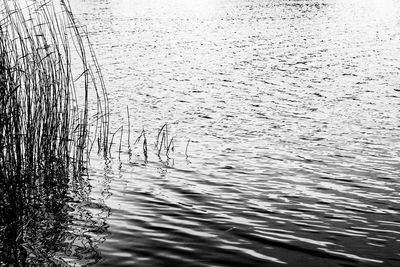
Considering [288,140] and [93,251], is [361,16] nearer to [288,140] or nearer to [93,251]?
[288,140]

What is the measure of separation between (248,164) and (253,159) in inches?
19.1

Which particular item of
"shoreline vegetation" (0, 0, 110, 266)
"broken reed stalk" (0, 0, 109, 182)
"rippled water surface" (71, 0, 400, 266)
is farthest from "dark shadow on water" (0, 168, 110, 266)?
"broken reed stalk" (0, 0, 109, 182)

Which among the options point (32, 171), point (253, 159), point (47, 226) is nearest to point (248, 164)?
point (253, 159)

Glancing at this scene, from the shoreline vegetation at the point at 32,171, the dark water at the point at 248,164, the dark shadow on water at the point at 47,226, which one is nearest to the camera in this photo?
the dark shadow on water at the point at 47,226

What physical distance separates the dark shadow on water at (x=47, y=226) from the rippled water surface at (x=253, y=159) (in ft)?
0.56

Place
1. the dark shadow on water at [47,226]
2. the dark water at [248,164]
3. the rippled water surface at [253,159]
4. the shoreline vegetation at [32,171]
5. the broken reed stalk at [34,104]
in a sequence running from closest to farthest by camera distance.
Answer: the dark shadow on water at [47,226]
the shoreline vegetation at [32,171]
the dark water at [248,164]
the rippled water surface at [253,159]
the broken reed stalk at [34,104]

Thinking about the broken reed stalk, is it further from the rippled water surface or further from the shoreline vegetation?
the rippled water surface

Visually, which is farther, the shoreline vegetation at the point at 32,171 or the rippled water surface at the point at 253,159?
the rippled water surface at the point at 253,159

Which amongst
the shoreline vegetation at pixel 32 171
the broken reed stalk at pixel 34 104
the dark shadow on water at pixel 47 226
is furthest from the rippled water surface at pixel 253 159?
the broken reed stalk at pixel 34 104

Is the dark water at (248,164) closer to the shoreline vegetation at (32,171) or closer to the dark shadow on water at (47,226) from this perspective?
the dark shadow on water at (47,226)

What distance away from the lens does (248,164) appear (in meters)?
14.9

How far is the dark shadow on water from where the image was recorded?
352 inches

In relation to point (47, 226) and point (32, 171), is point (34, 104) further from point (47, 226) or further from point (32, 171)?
point (47, 226)

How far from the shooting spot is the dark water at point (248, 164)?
9.76 metres
